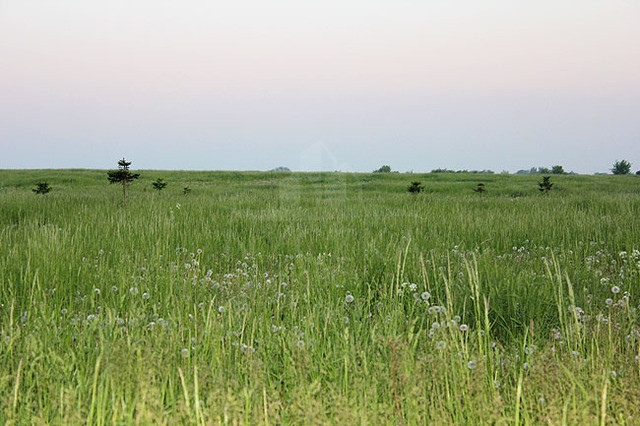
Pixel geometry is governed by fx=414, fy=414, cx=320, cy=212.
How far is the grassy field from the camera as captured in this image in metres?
2.11

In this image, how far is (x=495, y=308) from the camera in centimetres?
376

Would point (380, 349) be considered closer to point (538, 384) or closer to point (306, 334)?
point (306, 334)

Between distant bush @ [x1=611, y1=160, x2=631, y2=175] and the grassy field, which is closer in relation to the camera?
the grassy field

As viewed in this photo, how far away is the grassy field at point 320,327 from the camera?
2.11 meters

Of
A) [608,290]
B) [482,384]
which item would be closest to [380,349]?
[482,384]

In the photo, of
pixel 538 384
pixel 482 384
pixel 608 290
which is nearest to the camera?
pixel 482 384

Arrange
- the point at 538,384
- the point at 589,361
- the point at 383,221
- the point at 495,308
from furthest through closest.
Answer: the point at 383,221, the point at 495,308, the point at 589,361, the point at 538,384

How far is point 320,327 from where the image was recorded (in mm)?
3260

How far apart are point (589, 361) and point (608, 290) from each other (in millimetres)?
2415

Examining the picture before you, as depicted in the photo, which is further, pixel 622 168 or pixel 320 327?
pixel 622 168

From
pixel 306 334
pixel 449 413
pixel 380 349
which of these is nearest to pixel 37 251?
pixel 306 334

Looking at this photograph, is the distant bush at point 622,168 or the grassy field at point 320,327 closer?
the grassy field at point 320,327

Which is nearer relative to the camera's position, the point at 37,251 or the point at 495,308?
the point at 495,308

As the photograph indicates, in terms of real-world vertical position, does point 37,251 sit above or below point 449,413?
above
